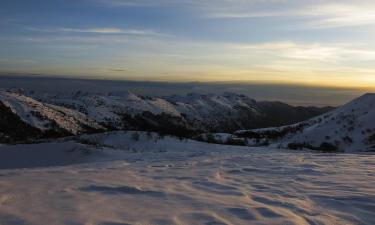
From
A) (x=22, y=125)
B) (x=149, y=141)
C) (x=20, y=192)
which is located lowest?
(x=22, y=125)

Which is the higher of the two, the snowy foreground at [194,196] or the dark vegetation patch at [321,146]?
the snowy foreground at [194,196]

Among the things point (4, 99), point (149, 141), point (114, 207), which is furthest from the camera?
point (4, 99)

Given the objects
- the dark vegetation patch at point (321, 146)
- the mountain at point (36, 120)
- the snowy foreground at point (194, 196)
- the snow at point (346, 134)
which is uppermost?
the snowy foreground at point (194, 196)

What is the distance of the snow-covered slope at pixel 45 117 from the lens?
161750 mm

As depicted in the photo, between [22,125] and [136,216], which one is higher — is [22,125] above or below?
below

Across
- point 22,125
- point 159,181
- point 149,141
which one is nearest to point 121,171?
point 159,181

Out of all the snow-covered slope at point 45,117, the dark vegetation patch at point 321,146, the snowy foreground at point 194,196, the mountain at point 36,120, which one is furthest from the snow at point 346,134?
the snow-covered slope at point 45,117

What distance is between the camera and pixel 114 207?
237 inches

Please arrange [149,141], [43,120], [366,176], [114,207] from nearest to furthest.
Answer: [114,207] < [366,176] < [149,141] < [43,120]

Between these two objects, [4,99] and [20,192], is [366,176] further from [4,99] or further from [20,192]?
[4,99]

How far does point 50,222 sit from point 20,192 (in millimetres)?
2152

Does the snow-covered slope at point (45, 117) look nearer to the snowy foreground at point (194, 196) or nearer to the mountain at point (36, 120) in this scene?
the mountain at point (36, 120)

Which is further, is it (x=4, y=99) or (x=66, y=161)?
(x=4, y=99)

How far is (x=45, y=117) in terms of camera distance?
561ft
